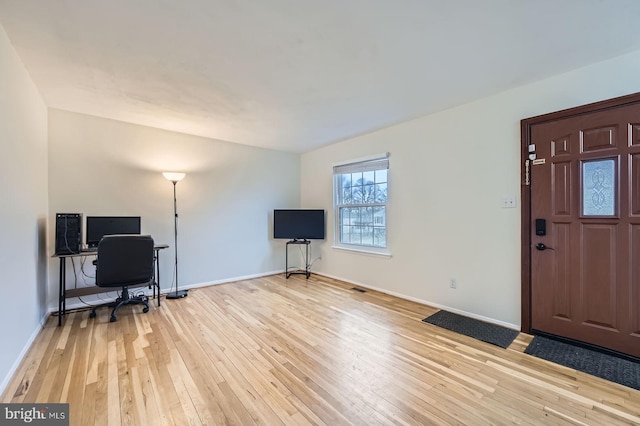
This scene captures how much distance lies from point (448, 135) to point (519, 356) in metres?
2.35

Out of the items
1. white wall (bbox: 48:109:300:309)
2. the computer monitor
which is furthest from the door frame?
the computer monitor

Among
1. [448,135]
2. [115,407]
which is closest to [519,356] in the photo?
[448,135]

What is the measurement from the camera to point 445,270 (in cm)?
327

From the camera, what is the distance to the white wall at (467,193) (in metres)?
2.50

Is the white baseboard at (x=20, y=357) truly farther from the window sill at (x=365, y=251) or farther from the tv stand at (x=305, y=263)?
the window sill at (x=365, y=251)

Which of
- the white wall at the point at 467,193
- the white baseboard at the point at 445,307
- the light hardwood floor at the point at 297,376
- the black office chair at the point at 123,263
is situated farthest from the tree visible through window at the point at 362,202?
the black office chair at the point at 123,263

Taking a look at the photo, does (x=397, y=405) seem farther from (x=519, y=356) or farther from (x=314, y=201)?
(x=314, y=201)

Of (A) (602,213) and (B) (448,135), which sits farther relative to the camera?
(B) (448,135)

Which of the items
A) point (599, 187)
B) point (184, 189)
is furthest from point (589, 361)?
point (184, 189)

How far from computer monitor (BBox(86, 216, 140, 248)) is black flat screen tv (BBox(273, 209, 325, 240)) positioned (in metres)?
2.18

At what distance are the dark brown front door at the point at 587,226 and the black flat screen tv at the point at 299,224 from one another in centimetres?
312

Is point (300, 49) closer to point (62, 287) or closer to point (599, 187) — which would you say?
point (599, 187)

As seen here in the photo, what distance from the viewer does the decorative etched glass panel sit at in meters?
2.21

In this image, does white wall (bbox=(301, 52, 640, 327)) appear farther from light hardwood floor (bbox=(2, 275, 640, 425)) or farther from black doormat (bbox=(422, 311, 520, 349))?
light hardwood floor (bbox=(2, 275, 640, 425))
